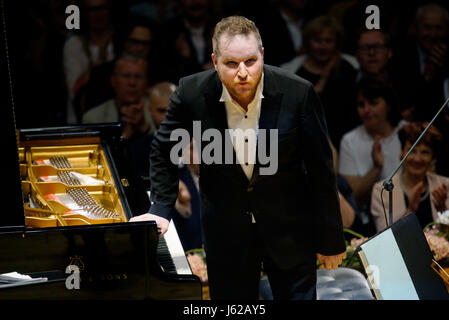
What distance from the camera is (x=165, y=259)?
109 inches

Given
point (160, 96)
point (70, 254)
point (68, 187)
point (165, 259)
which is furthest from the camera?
point (160, 96)

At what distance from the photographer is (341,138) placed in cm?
495

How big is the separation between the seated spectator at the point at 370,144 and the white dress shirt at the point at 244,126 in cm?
240

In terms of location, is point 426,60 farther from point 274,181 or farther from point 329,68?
point 274,181

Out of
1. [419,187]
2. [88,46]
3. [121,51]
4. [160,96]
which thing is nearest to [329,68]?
[419,187]

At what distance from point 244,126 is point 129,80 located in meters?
2.31

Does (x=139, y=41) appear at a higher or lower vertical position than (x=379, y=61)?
higher

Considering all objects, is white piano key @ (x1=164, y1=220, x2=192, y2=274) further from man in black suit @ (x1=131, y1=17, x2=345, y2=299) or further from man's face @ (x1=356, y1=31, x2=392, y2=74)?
man's face @ (x1=356, y1=31, x2=392, y2=74)

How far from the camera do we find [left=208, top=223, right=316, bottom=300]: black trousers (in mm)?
2773

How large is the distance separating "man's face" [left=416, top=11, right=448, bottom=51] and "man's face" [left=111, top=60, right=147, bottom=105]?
6.69 ft

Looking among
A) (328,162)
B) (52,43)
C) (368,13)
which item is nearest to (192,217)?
(52,43)

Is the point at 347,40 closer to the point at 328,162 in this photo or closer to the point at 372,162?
the point at 372,162

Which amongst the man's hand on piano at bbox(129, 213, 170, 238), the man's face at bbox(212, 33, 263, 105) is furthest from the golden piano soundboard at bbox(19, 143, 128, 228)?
the man's face at bbox(212, 33, 263, 105)
